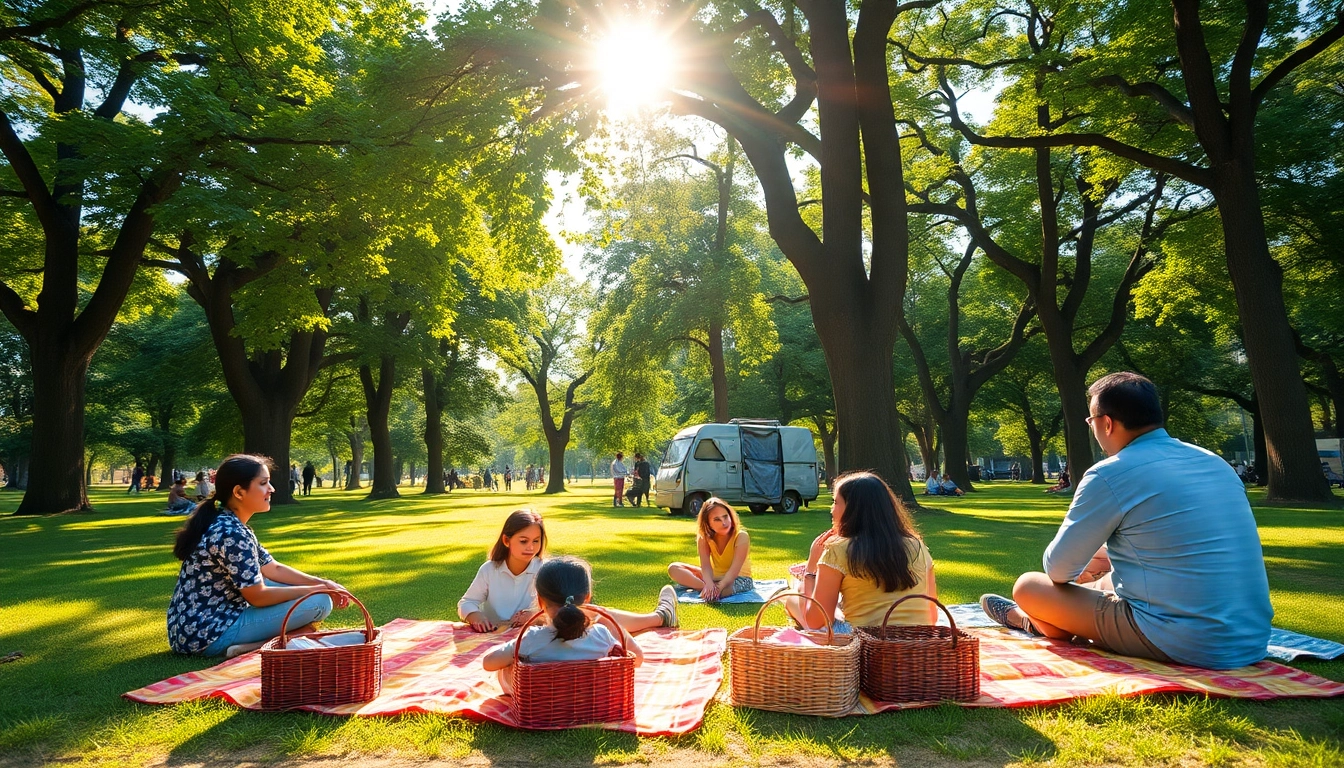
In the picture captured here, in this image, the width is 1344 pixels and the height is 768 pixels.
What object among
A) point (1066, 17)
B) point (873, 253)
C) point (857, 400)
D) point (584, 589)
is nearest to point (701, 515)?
point (584, 589)

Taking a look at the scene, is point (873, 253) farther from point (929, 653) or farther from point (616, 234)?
point (929, 653)

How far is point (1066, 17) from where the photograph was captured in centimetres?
1859

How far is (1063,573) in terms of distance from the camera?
4.82 meters

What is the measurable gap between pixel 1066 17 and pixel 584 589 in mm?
19861

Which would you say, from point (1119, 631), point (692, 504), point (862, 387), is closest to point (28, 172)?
point (692, 504)

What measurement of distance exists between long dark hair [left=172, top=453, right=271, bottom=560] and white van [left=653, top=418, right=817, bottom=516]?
52.2ft

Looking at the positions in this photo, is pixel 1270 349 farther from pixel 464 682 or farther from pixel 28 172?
pixel 28 172

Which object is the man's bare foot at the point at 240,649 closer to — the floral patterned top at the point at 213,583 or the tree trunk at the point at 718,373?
the floral patterned top at the point at 213,583

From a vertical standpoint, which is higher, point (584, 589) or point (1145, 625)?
point (584, 589)

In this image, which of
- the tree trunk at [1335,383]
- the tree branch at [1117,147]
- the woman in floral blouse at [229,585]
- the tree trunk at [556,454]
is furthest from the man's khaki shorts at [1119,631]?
the tree trunk at [556,454]

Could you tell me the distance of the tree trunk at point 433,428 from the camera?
38.3 m

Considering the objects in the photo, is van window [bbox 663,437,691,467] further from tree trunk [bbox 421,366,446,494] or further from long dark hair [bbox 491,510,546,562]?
tree trunk [bbox 421,366,446,494]

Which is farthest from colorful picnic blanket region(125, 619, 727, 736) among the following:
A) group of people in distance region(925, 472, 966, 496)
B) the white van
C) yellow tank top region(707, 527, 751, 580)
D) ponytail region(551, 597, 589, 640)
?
group of people in distance region(925, 472, 966, 496)

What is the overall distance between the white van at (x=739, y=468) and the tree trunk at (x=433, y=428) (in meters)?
19.3
